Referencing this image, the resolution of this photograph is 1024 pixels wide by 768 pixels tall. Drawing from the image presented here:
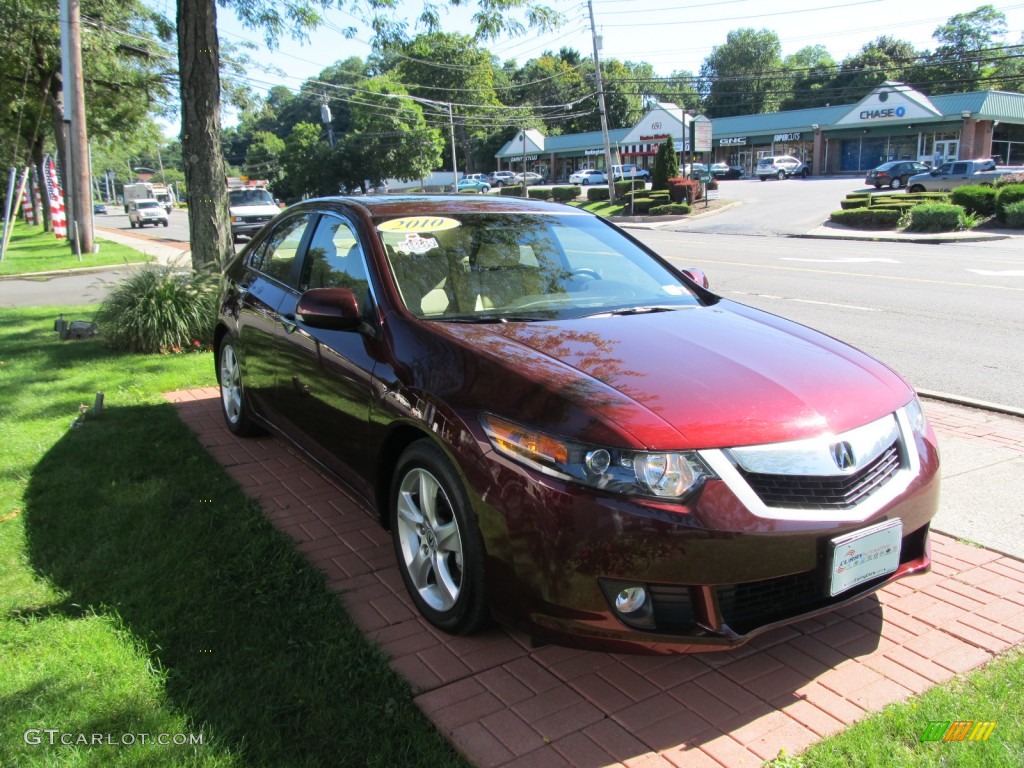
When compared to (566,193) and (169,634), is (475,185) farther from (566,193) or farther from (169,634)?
(169,634)

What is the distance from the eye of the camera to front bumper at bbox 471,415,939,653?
244 centimetres

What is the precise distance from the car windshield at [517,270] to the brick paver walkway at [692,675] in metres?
1.30

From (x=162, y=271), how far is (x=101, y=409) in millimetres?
3129

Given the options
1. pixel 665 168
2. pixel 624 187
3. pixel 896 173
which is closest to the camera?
pixel 665 168

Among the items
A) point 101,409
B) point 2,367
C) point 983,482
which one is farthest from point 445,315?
point 2,367

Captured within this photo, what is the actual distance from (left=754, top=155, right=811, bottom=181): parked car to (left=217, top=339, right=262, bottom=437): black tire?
191 ft

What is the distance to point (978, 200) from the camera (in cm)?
2570

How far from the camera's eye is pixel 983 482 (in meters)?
4.66

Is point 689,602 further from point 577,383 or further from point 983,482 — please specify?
point 983,482

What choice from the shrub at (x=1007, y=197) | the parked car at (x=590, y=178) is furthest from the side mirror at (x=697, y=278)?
the parked car at (x=590, y=178)

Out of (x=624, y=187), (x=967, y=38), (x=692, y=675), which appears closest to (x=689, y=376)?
(x=692, y=675)

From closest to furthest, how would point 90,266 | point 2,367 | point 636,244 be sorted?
point 636,244, point 2,367, point 90,266

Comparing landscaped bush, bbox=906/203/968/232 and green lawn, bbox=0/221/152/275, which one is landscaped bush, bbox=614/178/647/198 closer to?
landscaped bush, bbox=906/203/968/232

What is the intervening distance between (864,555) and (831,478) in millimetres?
290
